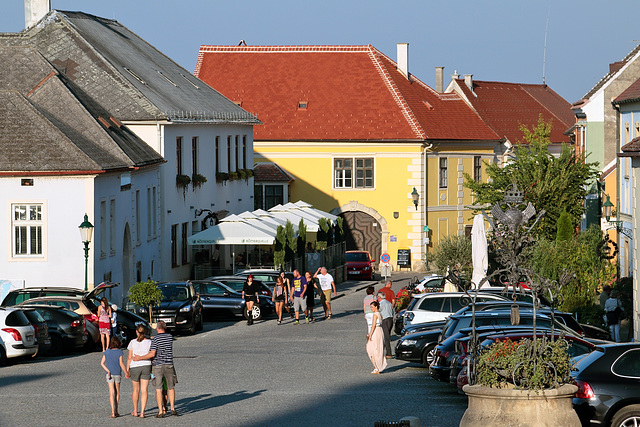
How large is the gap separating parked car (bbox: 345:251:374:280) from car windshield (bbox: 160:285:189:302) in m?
22.4

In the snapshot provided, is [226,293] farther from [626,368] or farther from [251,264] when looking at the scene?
[626,368]

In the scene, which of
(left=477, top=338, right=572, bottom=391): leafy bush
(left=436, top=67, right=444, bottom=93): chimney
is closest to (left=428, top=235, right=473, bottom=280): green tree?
(left=477, top=338, right=572, bottom=391): leafy bush

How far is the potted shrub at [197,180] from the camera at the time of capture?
49684mm

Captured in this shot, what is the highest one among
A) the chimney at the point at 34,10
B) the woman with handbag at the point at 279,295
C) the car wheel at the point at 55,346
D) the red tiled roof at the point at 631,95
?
the chimney at the point at 34,10

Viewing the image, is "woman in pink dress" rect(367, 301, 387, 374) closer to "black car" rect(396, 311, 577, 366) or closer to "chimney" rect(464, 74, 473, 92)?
"black car" rect(396, 311, 577, 366)

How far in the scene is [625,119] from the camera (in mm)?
38938

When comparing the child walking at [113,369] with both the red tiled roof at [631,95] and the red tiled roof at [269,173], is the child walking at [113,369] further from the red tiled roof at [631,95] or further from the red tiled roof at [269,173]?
the red tiled roof at [269,173]

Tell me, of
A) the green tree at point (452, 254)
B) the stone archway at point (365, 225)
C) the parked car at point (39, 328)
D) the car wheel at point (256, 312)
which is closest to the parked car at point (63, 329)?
the parked car at point (39, 328)

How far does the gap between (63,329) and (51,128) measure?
9.99 m

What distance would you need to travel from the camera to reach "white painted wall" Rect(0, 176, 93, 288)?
116 ft

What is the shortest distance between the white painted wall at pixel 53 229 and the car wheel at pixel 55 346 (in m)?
7.00

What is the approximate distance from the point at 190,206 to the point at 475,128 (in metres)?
24.9

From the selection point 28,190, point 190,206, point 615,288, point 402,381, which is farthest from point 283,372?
point 190,206

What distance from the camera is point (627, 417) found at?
1527cm
